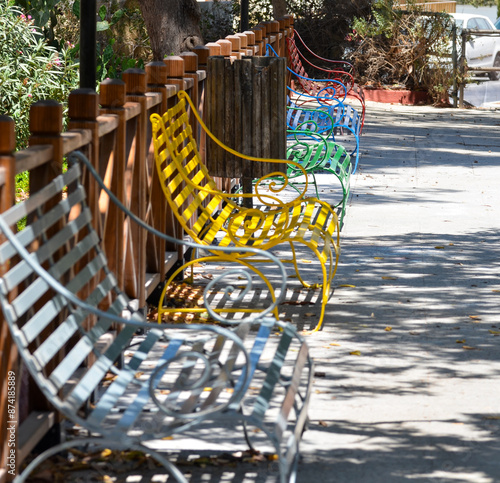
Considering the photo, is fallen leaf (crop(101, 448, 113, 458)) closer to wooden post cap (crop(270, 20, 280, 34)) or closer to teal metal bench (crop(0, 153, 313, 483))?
teal metal bench (crop(0, 153, 313, 483))

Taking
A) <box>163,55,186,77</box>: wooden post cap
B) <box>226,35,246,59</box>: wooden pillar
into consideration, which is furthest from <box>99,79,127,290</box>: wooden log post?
<box>226,35,246,59</box>: wooden pillar

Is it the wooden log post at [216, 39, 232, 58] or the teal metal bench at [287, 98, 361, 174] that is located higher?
the wooden log post at [216, 39, 232, 58]

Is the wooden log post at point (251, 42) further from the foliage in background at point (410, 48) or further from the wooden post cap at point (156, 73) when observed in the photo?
the foliage in background at point (410, 48)

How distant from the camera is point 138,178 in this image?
209 inches

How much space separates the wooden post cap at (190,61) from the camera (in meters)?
7.25

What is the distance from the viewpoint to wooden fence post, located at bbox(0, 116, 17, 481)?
9.96 ft

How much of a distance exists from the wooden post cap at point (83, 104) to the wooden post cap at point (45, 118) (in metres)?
0.57

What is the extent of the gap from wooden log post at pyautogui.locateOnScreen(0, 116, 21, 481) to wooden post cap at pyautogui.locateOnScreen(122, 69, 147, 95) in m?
2.18

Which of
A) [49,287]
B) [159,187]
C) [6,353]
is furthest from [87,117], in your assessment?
[159,187]

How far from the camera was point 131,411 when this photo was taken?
3.11 meters

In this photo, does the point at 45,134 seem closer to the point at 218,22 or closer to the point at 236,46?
the point at 236,46

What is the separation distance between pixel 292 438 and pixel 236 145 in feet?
13.7

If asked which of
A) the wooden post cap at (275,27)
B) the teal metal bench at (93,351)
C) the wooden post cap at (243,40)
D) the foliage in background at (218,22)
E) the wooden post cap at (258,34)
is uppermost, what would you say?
the foliage in background at (218,22)

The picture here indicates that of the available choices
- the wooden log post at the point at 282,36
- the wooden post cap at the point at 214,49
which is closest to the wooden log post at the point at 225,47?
the wooden post cap at the point at 214,49
